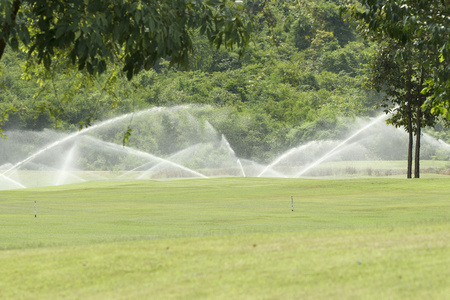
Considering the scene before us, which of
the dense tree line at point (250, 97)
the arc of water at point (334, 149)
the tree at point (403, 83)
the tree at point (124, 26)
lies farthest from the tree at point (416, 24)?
the dense tree line at point (250, 97)

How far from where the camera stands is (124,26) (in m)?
9.21

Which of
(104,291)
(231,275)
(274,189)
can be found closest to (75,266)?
(104,291)

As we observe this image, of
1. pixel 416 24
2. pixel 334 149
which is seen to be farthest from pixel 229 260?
pixel 334 149

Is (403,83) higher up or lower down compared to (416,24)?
lower down

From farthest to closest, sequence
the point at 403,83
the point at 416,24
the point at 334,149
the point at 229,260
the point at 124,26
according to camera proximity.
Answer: the point at 334,149 < the point at 403,83 < the point at 416,24 < the point at 124,26 < the point at 229,260

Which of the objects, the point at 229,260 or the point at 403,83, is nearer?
the point at 229,260

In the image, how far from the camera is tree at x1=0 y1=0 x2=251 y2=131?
29.3 ft

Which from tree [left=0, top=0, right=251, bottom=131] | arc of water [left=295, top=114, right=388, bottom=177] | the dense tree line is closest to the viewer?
tree [left=0, top=0, right=251, bottom=131]

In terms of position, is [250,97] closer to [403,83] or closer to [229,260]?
[403,83]

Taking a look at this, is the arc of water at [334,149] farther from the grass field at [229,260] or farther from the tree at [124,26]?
the tree at [124,26]

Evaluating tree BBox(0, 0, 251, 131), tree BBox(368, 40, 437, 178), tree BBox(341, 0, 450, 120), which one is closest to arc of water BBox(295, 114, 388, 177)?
tree BBox(368, 40, 437, 178)

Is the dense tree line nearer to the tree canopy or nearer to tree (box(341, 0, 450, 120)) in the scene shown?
tree (box(341, 0, 450, 120))

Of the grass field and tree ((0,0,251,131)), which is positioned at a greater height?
tree ((0,0,251,131))

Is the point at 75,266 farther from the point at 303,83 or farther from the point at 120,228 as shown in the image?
the point at 303,83
